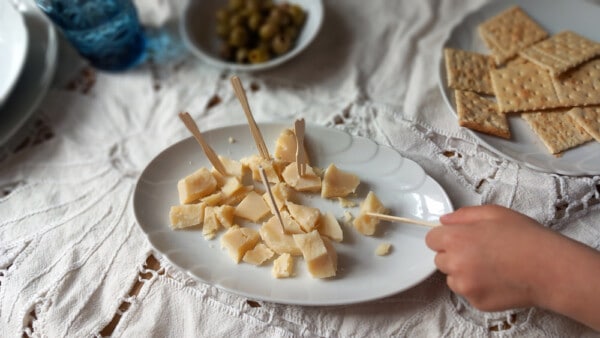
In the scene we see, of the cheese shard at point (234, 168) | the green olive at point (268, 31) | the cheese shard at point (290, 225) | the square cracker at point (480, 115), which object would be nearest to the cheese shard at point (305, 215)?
the cheese shard at point (290, 225)

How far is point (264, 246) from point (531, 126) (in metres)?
0.49

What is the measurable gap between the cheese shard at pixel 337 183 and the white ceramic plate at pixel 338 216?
2 centimetres

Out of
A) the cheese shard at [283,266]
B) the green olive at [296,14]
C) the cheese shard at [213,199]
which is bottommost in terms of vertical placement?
the cheese shard at [283,266]

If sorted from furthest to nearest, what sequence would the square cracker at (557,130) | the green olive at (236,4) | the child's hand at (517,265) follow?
the green olive at (236,4)
the square cracker at (557,130)
the child's hand at (517,265)

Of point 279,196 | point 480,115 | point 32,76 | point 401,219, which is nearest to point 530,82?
point 480,115

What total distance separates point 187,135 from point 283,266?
1.17ft

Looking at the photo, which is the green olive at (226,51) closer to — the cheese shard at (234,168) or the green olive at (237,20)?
the green olive at (237,20)

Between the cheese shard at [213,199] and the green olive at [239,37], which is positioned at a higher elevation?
the green olive at [239,37]

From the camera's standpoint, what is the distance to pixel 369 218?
2.49 feet

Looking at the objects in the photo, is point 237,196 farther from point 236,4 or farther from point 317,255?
point 236,4

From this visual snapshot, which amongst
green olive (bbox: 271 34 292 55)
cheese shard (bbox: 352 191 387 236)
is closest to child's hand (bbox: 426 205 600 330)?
cheese shard (bbox: 352 191 387 236)

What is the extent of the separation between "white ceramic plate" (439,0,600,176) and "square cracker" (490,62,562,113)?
0.09ft

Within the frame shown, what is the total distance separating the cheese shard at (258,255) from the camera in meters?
0.74

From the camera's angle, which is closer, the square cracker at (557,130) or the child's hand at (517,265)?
the child's hand at (517,265)
